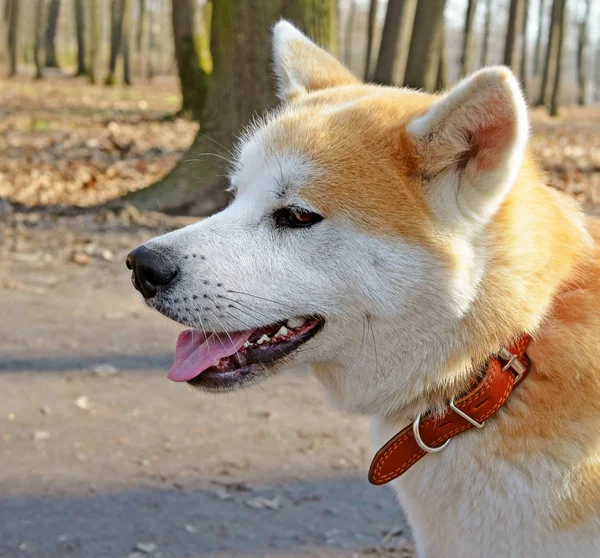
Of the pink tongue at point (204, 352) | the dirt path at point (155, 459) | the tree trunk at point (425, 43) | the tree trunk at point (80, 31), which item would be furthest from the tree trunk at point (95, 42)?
the pink tongue at point (204, 352)

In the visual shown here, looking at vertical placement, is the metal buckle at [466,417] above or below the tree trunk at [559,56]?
above

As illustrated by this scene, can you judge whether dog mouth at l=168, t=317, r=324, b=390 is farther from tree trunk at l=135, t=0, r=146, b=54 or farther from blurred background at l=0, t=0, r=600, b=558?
tree trunk at l=135, t=0, r=146, b=54

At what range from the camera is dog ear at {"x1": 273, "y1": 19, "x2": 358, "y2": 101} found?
3.13m

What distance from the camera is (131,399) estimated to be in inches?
171

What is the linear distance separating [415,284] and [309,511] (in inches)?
63.3

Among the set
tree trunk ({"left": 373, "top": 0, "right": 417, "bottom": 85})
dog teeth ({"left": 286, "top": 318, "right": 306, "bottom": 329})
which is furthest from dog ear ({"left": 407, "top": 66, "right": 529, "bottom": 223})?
tree trunk ({"left": 373, "top": 0, "right": 417, "bottom": 85})

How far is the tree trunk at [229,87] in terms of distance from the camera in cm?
651

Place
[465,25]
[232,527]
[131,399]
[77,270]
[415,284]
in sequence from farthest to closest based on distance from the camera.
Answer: [465,25]
[77,270]
[131,399]
[232,527]
[415,284]

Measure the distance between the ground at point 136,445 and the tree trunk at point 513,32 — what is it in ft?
44.2

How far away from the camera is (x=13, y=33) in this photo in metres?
24.7

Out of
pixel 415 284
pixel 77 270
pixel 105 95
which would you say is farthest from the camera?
pixel 105 95

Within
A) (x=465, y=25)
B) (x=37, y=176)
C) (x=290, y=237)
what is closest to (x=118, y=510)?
(x=290, y=237)

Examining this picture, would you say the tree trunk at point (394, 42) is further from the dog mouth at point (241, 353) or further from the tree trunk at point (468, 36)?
the dog mouth at point (241, 353)

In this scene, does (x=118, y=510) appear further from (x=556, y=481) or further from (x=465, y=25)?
(x=465, y=25)
